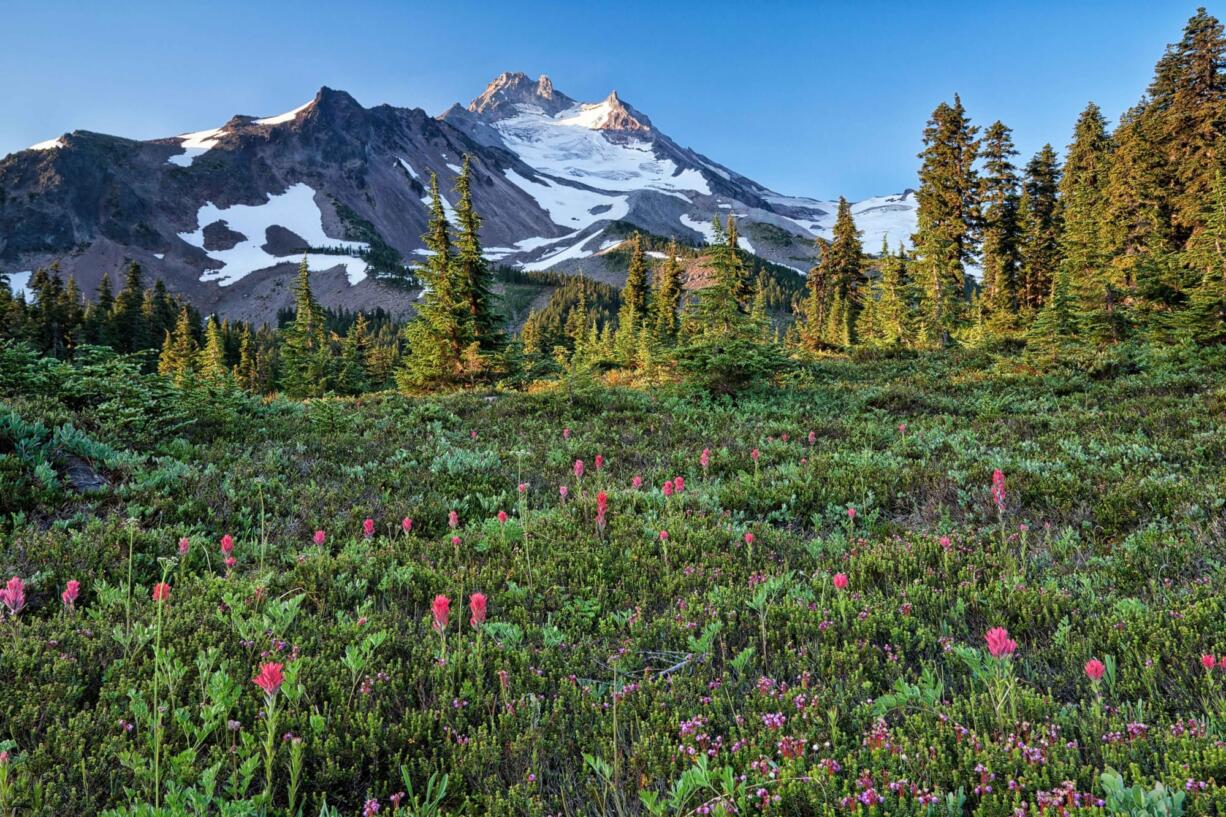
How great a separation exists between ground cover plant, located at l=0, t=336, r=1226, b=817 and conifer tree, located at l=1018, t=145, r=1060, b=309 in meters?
35.6

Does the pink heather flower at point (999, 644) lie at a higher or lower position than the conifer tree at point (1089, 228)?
lower

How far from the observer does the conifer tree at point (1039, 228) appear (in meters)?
36.1

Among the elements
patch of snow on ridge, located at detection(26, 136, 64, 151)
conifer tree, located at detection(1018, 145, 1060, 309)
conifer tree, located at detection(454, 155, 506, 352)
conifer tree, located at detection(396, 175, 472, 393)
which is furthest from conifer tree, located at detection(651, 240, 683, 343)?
patch of snow on ridge, located at detection(26, 136, 64, 151)

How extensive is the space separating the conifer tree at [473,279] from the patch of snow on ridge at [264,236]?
13684 centimetres

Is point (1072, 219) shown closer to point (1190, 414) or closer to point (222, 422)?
point (1190, 414)

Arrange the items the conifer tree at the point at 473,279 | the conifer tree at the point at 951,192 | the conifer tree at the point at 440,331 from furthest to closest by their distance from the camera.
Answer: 1. the conifer tree at the point at 951,192
2. the conifer tree at the point at 473,279
3. the conifer tree at the point at 440,331

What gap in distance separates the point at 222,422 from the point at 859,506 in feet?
34.1

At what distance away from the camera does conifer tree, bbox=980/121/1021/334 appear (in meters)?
34.1

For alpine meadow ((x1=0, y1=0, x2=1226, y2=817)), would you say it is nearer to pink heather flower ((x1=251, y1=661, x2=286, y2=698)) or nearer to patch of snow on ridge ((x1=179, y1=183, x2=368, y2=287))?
pink heather flower ((x1=251, y1=661, x2=286, y2=698))

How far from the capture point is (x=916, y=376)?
60.2 ft

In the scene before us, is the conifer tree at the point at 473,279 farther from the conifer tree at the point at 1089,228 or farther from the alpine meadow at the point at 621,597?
the conifer tree at the point at 1089,228

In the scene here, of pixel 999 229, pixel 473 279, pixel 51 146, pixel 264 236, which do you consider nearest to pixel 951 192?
pixel 999 229

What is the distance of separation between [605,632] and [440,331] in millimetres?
19631

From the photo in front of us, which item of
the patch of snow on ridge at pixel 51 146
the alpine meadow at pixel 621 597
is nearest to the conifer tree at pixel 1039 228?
the alpine meadow at pixel 621 597
